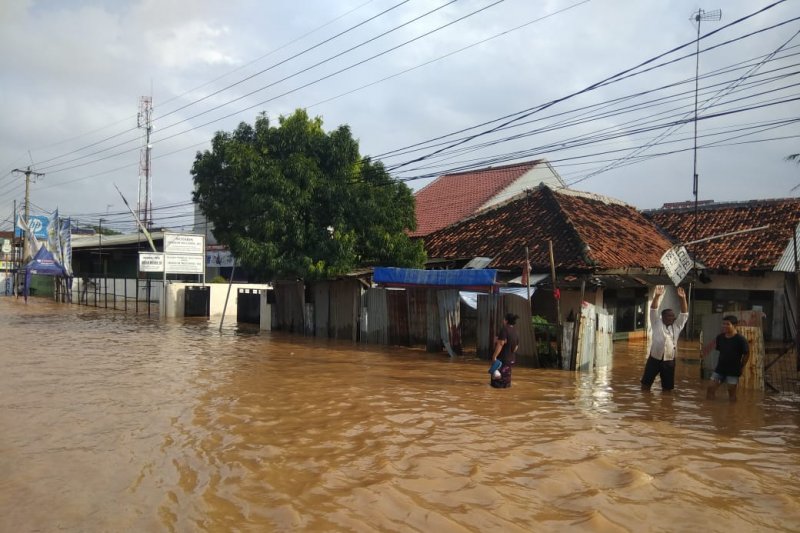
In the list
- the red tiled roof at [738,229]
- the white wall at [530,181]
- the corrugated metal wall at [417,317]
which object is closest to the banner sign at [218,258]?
the white wall at [530,181]

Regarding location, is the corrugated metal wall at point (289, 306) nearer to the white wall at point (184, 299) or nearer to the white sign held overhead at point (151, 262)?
the white wall at point (184, 299)

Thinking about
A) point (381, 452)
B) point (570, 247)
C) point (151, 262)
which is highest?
point (570, 247)

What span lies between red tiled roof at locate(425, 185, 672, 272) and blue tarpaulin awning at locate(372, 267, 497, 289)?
4.05 m

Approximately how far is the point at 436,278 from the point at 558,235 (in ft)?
19.9

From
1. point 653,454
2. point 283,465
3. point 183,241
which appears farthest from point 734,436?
point 183,241

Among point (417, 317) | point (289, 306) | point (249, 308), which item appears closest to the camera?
point (417, 317)

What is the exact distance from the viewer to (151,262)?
26719mm

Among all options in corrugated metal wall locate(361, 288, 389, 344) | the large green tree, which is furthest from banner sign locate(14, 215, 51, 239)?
corrugated metal wall locate(361, 288, 389, 344)

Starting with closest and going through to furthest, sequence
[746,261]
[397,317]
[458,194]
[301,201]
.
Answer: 1. [397,317]
2. [301,201]
3. [746,261]
4. [458,194]

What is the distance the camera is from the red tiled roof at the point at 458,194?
2853 cm

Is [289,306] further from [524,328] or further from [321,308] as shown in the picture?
[524,328]

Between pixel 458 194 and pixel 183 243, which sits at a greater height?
pixel 458 194

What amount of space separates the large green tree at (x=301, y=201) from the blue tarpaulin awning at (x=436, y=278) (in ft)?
6.48

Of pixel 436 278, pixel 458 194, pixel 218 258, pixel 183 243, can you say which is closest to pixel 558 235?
pixel 436 278
